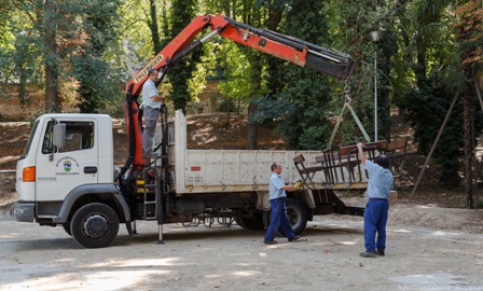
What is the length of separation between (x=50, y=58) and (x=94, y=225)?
10.7m

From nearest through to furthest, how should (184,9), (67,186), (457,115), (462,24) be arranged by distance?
(67,186) → (462,24) → (457,115) → (184,9)

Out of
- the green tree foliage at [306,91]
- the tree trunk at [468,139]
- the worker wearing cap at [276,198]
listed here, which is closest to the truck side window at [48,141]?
the worker wearing cap at [276,198]

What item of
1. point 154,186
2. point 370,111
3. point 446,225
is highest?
point 370,111

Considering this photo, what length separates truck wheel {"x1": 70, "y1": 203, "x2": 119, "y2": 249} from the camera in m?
12.8

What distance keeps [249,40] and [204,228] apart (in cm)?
569

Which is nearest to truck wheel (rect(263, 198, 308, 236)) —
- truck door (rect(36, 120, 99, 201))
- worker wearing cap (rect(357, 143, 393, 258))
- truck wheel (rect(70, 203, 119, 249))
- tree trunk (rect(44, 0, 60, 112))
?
worker wearing cap (rect(357, 143, 393, 258))

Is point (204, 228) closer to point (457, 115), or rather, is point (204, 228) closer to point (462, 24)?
point (462, 24)

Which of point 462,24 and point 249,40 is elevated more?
point 462,24

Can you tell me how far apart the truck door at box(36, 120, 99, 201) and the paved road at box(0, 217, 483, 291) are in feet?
4.26

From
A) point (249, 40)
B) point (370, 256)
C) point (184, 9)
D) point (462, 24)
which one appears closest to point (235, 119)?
point (184, 9)

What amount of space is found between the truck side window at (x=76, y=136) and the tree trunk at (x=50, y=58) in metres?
9.54

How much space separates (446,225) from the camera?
1795 centimetres

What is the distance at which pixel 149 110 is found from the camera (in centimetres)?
1354

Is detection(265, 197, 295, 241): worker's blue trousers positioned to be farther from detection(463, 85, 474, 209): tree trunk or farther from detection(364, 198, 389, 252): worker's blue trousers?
detection(463, 85, 474, 209): tree trunk
